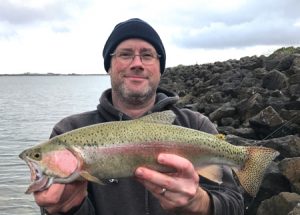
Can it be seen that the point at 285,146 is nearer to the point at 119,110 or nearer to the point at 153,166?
the point at 119,110

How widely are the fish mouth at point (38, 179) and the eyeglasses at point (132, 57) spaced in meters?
1.62

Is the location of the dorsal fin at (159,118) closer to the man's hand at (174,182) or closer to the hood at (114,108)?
the man's hand at (174,182)

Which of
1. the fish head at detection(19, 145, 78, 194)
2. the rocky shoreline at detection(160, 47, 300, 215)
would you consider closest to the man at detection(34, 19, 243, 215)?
the fish head at detection(19, 145, 78, 194)

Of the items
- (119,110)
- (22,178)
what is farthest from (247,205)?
(22,178)

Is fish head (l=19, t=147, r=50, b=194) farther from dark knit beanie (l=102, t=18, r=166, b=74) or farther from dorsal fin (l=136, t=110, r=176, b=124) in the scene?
dark knit beanie (l=102, t=18, r=166, b=74)

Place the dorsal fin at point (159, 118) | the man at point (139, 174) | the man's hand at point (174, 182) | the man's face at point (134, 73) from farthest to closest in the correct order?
the man's face at point (134, 73) → the dorsal fin at point (159, 118) → the man at point (139, 174) → the man's hand at point (174, 182)

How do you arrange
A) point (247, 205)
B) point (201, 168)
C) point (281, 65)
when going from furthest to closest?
point (281, 65) < point (247, 205) < point (201, 168)

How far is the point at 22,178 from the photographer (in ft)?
57.9

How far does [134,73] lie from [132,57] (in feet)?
0.66

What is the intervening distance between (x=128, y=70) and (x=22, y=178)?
43.8 feet

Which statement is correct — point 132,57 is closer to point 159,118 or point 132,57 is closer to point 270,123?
point 159,118

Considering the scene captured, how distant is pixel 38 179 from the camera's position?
4230 millimetres

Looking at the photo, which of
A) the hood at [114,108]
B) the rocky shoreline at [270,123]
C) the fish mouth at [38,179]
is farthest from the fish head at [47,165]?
the rocky shoreline at [270,123]

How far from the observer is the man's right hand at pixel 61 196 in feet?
13.9
